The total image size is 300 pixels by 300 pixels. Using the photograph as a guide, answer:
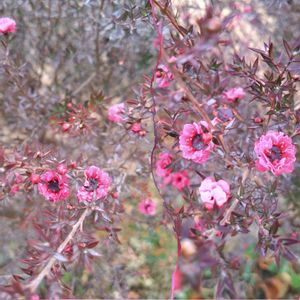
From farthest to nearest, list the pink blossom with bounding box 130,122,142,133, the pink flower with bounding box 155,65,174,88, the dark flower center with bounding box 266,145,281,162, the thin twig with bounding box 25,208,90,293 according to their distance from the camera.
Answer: the pink blossom with bounding box 130,122,142,133 < the pink flower with bounding box 155,65,174,88 < the dark flower center with bounding box 266,145,281,162 < the thin twig with bounding box 25,208,90,293

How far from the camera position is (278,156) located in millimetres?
1465

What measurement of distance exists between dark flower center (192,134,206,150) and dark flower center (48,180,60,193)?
20.1 inches

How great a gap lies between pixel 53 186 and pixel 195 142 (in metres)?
0.53

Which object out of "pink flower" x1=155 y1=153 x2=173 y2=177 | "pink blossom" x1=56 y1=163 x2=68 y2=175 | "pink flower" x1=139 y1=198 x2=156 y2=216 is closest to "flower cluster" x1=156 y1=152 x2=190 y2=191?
"pink flower" x1=155 y1=153 x2=173 y2=177

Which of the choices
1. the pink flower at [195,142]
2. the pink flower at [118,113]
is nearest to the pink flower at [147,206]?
the pink flower at [118,113]

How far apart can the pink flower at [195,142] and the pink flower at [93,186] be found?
317mm

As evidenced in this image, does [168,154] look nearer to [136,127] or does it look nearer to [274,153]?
[136,127]

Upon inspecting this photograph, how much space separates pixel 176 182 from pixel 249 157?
0.69 m

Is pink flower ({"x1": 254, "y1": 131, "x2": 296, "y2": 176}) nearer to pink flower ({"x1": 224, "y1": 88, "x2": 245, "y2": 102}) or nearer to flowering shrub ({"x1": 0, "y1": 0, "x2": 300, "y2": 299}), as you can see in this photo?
flowering shrub ({"x1": 0, "y1": 0, "x2": 300, "y2": 299})

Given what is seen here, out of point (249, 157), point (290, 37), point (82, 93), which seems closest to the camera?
point (249, 157)

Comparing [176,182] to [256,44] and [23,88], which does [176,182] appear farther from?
[256,44]

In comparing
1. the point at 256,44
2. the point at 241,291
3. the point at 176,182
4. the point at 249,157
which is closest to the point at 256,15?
the point at 256,44

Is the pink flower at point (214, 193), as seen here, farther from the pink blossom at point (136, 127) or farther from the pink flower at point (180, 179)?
the pink flower at point (180, 179)

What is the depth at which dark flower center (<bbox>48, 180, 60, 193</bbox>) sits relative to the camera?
61.9 inches
